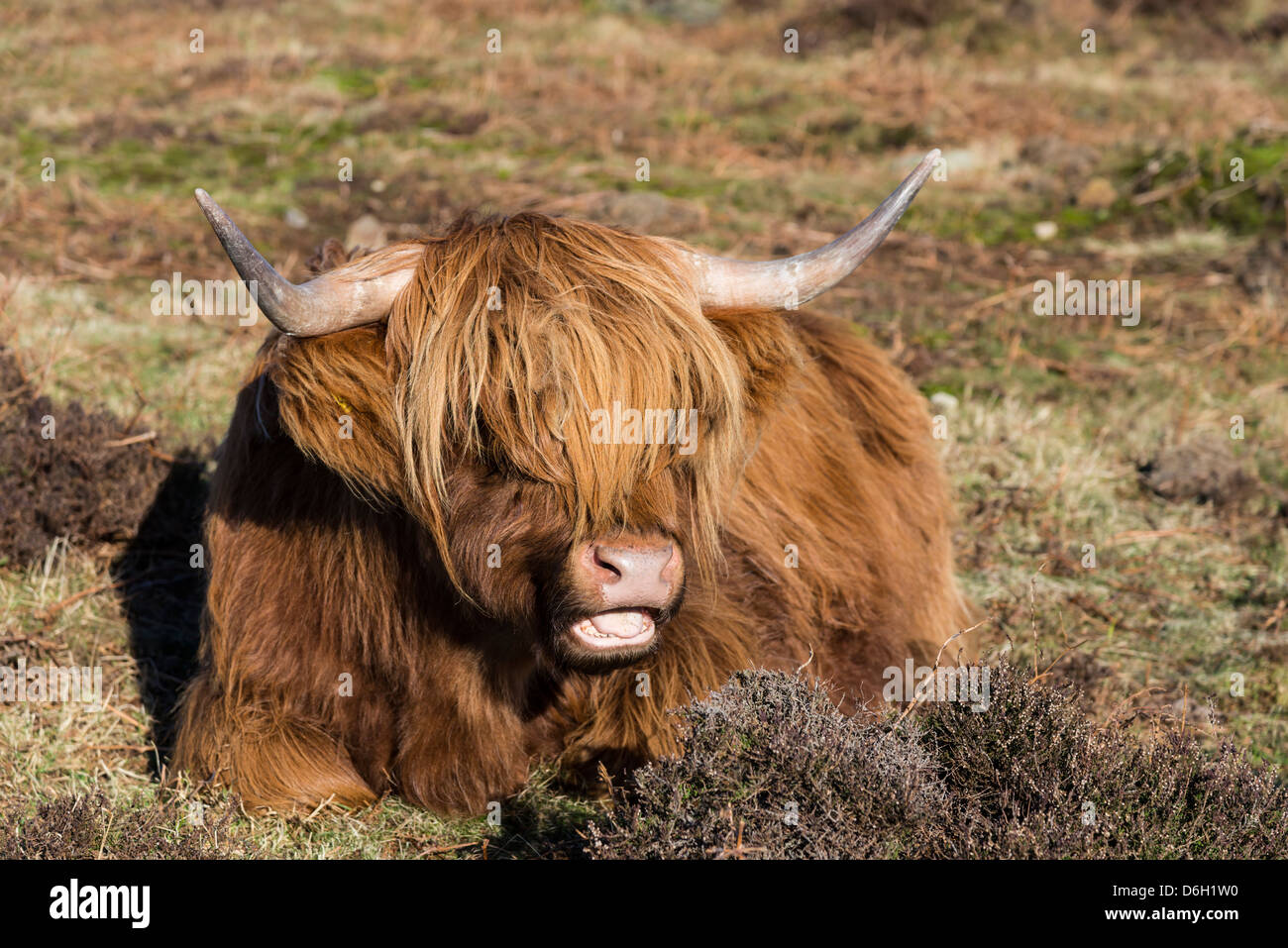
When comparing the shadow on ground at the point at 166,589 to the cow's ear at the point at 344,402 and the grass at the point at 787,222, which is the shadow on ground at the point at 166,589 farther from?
the cow's ear at the point at 344,402

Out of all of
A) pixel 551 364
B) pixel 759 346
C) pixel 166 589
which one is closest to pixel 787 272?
pixel 759 346

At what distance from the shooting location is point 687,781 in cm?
248

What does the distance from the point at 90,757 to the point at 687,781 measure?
1.92m

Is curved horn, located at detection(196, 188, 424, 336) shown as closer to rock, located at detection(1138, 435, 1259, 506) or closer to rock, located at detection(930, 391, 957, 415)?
rock, located at detection(930, 391, 957, 415)

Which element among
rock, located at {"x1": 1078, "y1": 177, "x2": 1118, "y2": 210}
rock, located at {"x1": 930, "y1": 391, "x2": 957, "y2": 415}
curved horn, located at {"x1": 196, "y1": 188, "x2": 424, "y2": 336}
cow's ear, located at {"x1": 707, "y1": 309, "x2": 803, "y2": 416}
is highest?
rock, located at {"x1": 1078, "y1": 177, "x2": 1118, "y2": 210}

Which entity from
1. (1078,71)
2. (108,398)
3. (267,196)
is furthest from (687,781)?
(1078,71)

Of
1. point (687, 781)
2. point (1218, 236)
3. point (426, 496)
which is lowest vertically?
point (687, 781)

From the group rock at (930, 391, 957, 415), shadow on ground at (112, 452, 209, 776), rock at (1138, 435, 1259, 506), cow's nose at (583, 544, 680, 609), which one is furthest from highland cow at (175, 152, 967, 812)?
rock at (930, 391, 957, 415)

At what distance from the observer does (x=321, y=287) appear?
2723 millimetres

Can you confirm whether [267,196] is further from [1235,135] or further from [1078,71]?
[1078,71]

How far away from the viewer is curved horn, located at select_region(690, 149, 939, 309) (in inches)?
117

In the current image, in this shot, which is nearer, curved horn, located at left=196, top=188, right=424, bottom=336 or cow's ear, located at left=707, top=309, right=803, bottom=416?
curved horn, located at left=196, top=188, right=424, bottom=336

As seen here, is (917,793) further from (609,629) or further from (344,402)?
(344,402)

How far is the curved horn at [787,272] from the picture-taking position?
2.96m
